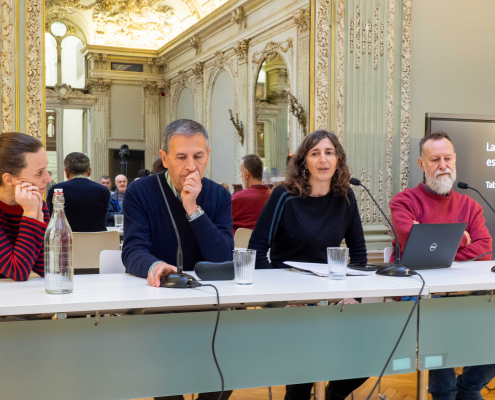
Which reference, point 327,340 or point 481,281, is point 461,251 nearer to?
point 481,281

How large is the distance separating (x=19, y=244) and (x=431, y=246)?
1465 mm

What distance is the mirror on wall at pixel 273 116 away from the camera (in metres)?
6.36

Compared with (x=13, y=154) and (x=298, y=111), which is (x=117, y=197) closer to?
(x=298, y=111)

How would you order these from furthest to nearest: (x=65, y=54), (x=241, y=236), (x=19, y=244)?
(x=65, y=54), (x=241, y=236), (x=19, y=244)

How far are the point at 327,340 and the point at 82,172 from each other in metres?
2.91

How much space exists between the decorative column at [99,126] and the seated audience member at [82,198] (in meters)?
3.49

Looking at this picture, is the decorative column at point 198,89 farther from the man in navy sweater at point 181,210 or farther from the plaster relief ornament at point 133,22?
the man in navy sweater at point 181,210

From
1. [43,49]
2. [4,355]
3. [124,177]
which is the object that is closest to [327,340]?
[4,355]

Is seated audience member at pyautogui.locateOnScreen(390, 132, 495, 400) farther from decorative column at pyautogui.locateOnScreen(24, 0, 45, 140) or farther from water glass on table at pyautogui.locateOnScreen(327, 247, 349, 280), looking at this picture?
decorative column at pyautogui.locateOnScreen(24, 0, 45, 140)

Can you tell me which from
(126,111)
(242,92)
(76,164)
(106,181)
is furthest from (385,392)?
(126,111)

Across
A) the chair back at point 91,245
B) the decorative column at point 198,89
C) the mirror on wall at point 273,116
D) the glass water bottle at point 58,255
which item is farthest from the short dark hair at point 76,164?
the decorative column at point 198,89

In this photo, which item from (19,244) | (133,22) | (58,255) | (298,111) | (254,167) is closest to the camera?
(58,255)

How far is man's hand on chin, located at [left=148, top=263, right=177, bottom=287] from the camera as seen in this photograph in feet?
5.13

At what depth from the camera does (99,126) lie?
25.0 ft
